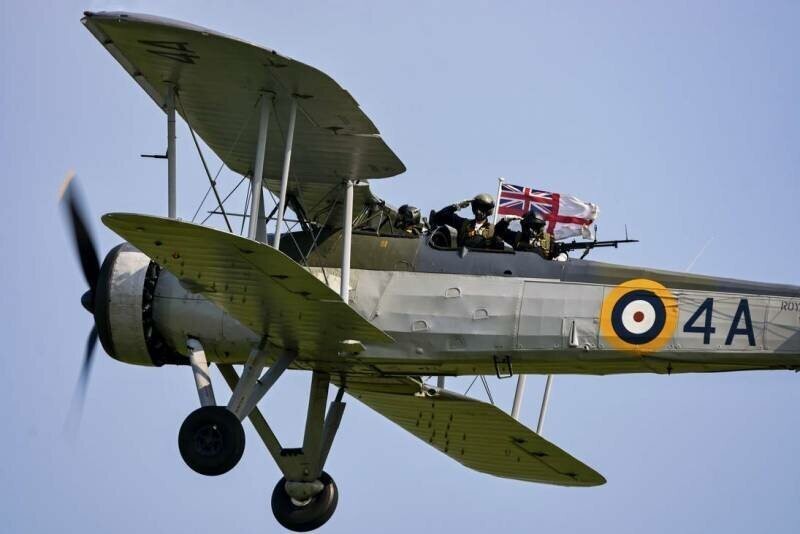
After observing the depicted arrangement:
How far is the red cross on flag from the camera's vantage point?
72.1 ft

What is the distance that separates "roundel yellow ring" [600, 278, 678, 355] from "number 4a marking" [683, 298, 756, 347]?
18cm

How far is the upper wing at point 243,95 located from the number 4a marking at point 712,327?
3.54m

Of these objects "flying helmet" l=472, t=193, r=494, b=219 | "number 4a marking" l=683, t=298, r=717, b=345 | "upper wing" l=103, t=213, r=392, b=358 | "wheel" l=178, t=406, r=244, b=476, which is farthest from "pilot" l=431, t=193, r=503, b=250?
"wheel" l=178, t=406, r=244, b=476

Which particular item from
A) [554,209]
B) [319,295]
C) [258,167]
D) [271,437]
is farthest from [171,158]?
[554,209]

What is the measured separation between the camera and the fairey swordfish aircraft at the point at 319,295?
15758 mm

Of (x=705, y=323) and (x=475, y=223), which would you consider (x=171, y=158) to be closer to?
(x=475, y=223)

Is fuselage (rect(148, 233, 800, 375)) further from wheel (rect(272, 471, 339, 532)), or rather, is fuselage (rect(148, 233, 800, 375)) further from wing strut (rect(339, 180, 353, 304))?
wheel (rect(272, 471, 339, 532))

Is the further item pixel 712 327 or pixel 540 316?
pixel 540 316

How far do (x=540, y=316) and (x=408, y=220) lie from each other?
6.85 ft

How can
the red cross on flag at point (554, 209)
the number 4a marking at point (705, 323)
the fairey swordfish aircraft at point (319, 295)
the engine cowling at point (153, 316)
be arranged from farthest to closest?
the red cross on flag at point (554, 209)
the engine cowling at point (153, 316)
the number 4a marking at point (705, 323)
the fairey swordfish aircraft at point (319, 295)

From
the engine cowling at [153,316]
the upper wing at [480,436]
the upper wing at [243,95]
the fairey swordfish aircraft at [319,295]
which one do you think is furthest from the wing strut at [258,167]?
the upper wing at [480,436]

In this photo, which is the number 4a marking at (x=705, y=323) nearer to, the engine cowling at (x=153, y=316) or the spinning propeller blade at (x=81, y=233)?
the engine cowling at (x=153, y=316)

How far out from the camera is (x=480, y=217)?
17297 mm

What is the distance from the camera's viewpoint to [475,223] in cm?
1723
